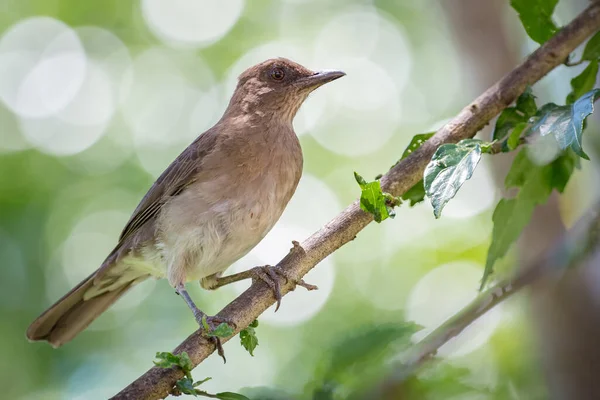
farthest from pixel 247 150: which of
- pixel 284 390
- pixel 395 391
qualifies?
pixel 395 391

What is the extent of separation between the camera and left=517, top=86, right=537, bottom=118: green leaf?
3.15m

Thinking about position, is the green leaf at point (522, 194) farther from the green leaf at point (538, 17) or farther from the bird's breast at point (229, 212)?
the bird's breast at point (229, 212)

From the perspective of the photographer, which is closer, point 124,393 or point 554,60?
point 124,393

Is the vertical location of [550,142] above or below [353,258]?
below

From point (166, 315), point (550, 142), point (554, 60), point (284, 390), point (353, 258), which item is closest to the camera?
point (284, 390)

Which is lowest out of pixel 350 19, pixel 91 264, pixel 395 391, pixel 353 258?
pixel 395 391

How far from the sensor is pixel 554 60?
319 cm

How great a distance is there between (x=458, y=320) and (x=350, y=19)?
10.6 meters

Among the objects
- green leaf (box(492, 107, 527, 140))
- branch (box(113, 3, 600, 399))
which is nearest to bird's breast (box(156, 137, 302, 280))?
branch (box(113, 3, 600, 399))

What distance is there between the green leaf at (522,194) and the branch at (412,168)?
0.28 metres

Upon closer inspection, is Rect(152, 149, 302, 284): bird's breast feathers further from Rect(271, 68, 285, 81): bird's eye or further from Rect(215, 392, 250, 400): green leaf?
Rect(215, 392, 250, 400): green leaf

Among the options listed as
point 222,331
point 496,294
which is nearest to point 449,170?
point 496,294

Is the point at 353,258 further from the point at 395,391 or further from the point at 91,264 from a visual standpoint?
the point at 395,391

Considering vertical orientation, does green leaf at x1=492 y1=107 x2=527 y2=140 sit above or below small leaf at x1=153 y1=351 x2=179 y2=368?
above
